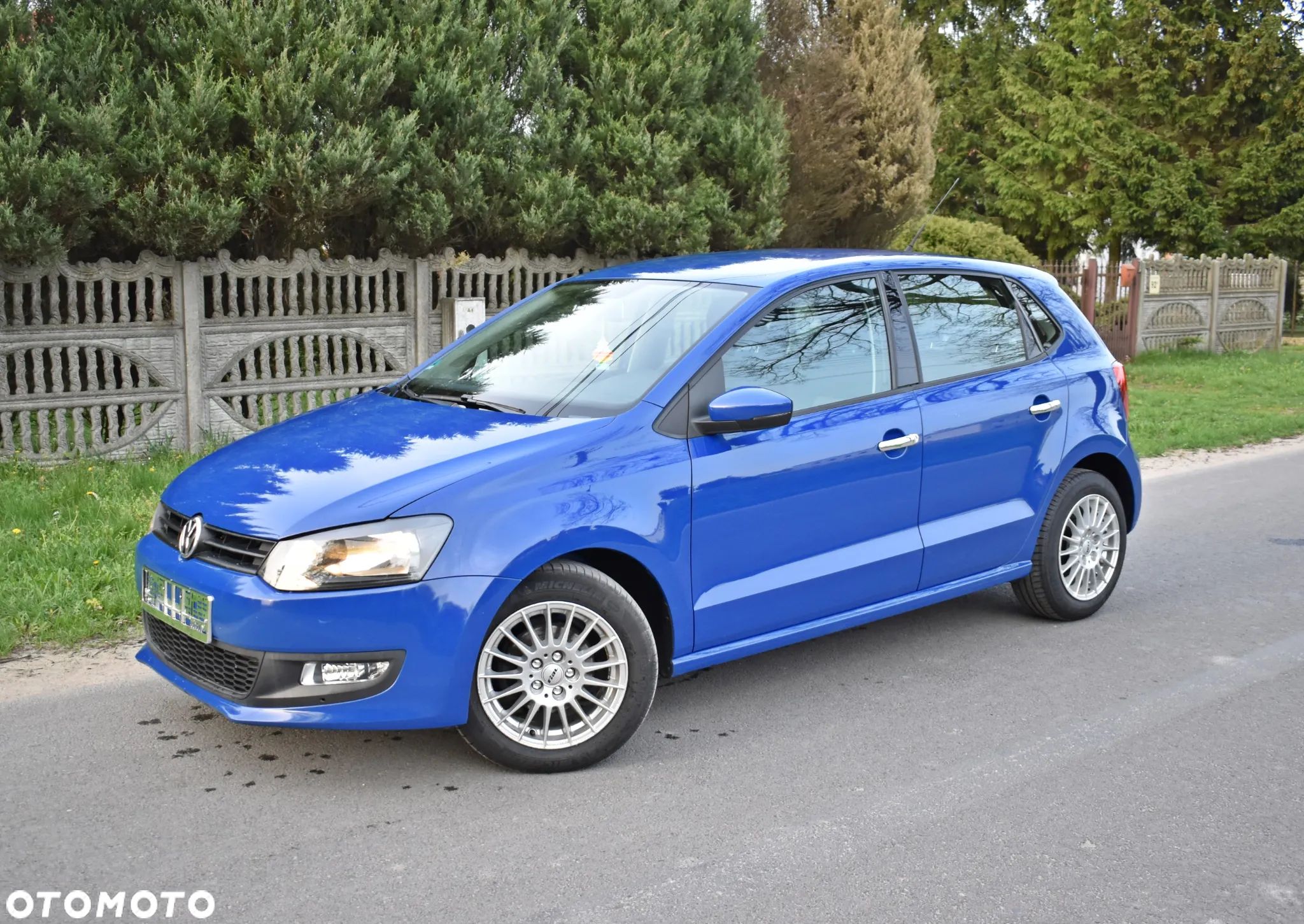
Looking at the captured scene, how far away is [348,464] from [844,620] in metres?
2.01

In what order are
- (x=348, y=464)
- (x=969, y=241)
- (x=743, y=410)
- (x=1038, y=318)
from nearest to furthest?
(x=348, y=464), (x=743, y=410), (x=1038, y=318), (x=969, y=241)

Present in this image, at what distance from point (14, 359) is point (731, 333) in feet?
21.4

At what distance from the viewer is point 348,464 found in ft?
14.4

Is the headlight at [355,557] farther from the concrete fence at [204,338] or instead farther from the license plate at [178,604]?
the concrete fence at [204,338]

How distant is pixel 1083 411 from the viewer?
609cm

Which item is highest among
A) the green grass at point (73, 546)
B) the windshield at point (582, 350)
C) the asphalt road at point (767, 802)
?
the windshield at point (582, 350)

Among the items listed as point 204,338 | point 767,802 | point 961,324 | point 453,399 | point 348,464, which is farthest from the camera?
point 204,338

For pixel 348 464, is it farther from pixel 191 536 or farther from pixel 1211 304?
pixel 1211 304

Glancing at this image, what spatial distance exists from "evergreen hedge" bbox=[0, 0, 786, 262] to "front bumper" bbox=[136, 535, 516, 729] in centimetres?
573

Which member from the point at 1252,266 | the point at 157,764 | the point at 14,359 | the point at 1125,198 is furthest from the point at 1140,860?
the point at 1125,198

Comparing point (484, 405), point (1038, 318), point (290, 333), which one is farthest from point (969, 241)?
point (484, 405)

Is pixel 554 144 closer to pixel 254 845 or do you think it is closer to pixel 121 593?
pixel 121 593

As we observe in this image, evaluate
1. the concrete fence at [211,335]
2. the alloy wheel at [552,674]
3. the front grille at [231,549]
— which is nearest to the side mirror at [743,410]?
the alloy wheel at [552,674]

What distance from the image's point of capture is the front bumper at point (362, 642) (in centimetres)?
396
